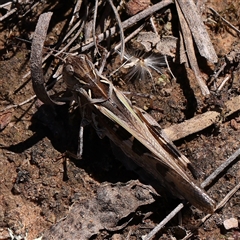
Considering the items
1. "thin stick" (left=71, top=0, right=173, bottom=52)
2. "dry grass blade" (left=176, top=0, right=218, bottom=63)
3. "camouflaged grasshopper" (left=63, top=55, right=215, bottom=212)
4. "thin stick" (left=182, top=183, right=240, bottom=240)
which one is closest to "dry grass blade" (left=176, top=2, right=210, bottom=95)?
"dry grass blade" (left=176, top=0, right=218, bottom=63)

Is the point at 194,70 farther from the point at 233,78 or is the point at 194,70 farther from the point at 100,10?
the point at 100,10

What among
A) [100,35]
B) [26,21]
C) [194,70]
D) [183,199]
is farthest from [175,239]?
[26,21]

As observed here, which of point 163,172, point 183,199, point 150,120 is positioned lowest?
point 183,199

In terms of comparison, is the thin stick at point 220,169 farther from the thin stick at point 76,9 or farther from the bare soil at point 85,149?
the thin stick at point 76,9

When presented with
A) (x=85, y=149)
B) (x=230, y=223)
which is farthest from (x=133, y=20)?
(x=230, y=223)

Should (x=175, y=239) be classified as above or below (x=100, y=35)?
below

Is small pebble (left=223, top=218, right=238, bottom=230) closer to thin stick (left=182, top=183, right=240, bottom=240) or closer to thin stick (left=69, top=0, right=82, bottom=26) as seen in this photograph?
thin stick (left=182, top=183, right=240, bottom=240)

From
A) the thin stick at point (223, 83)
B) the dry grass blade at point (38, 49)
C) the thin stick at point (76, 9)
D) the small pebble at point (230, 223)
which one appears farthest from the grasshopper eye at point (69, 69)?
the small pebble at point (230, 223)
